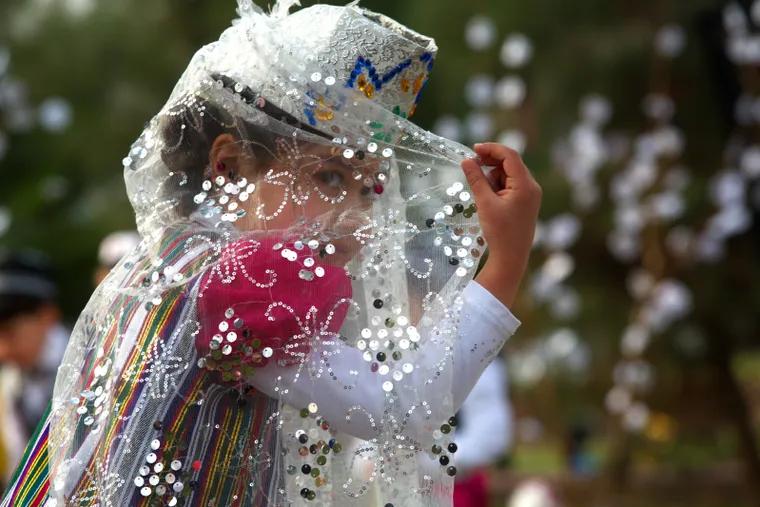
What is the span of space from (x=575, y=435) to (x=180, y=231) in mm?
11247

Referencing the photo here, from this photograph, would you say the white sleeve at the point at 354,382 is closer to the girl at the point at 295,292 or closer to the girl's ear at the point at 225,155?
the girl at the point at 295,292

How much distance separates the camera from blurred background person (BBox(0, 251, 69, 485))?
13.5ft

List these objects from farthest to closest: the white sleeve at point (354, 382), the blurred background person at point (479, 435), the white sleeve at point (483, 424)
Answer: the white sleeve at point (483, 424)
the blurred background person at point (479, 435)
the white sleeve at point (354, 382)

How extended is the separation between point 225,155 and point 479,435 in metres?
2.88

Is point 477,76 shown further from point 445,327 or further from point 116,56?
point 445,327

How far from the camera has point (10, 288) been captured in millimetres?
4441

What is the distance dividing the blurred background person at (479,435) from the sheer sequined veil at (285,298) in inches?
104

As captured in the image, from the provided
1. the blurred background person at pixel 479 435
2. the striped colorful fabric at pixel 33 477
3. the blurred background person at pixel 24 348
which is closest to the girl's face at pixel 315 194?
the striped colorful fabric at pixel 33 477

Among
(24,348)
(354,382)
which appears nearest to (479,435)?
(24,348)

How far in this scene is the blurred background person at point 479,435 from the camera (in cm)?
452

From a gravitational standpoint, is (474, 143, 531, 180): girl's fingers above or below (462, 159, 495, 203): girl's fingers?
above

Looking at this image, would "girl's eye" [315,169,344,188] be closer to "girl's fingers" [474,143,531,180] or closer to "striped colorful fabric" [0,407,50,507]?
"girl's fingers" [474,143,531,180]

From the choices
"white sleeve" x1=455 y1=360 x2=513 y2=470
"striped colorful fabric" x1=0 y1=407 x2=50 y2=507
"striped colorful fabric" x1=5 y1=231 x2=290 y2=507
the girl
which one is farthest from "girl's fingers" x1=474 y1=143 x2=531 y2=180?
"white sleeve" x1=455 y1=360 x2=513 y2=470

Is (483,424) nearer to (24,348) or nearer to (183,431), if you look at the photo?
(24,348)
